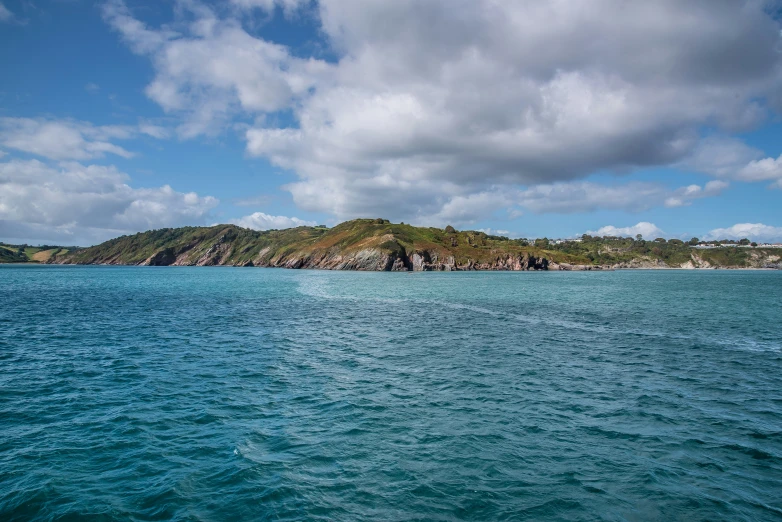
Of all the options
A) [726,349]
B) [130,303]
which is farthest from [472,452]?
[130,303]

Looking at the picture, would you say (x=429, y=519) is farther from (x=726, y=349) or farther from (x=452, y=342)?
(x=726, y=349)

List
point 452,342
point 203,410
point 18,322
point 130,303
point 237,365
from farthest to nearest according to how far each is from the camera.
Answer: point 130,303 → point 18,322 → point 452,342 → point 237,365 → point 203,410

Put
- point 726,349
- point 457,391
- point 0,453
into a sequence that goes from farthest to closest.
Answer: point 726,349, point 457,391, point 0,453

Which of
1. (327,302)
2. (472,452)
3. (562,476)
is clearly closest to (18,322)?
(327,302)

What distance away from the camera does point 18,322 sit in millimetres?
47000

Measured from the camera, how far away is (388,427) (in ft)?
60.4

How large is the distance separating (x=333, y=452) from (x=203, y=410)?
8075 millimetres

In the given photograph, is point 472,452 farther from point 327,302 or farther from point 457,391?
point 327,302

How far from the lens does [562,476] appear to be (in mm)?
14422

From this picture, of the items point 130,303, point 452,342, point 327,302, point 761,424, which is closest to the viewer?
point 761,424

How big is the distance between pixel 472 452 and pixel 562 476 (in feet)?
10.5

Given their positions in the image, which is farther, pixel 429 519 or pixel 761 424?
pixel 761 424

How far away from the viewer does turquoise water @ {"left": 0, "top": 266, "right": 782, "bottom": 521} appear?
42.5ft

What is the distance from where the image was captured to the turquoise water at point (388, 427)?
510 inches
